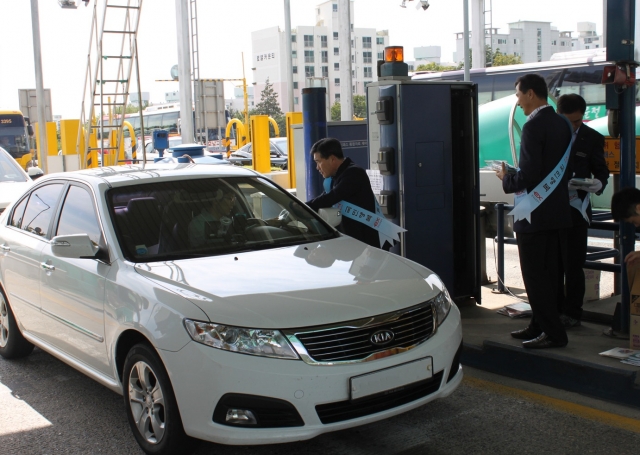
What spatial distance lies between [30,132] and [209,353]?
30530 millimetres

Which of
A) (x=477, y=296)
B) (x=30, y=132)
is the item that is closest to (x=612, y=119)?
(x=477, y=296)

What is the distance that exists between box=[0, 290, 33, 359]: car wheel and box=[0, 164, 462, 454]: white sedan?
59cm

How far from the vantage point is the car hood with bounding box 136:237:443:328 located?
11.5 ft

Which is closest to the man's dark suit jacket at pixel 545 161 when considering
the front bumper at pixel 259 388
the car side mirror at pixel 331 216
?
the car side mirror at pixel 331 216

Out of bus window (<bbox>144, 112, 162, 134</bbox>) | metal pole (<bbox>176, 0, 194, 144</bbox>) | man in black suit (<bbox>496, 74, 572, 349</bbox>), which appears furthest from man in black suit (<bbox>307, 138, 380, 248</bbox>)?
bus window (<bbox>144, 112, 162, 134</bbox>)

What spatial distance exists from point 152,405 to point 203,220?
1.26 meters

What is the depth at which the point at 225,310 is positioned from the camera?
3504 mm

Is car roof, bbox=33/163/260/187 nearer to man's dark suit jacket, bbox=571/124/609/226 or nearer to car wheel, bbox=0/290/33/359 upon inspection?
car wheel, bbox=0/290/33/359

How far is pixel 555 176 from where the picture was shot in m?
4.83

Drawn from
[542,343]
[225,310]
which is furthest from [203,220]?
[542,343]

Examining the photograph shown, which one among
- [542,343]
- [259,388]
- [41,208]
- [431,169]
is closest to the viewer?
[259,388]

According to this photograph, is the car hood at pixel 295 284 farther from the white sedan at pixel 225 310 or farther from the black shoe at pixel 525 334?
the black shoe at pixel 525 334

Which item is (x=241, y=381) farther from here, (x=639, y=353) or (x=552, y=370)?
(x=639, y=353)

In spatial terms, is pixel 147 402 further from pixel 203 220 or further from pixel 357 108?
pixel 357 108
